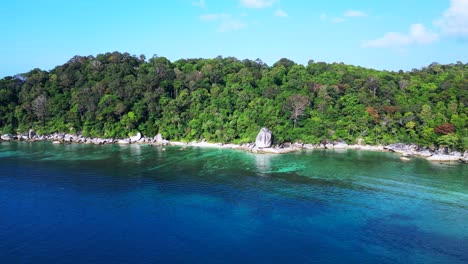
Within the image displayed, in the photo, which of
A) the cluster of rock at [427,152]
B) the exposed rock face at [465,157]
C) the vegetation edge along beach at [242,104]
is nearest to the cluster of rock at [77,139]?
the vegetation edge along beach at [242,104]

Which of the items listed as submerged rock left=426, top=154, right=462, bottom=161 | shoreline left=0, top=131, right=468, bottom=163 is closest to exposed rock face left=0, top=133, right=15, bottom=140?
shoreline left=0, top=131, right=468, bottom=163

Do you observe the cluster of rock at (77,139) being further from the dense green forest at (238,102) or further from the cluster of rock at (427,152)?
the cluster of rock at (427,152)

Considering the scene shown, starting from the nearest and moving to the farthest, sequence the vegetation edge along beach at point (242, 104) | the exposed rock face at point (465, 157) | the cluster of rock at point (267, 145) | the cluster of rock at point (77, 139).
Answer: the exposed rock face at point (465, 157) → the cluster of rock at point (267, 145) → the vegetation edge along beach at point (242, 104) → the cluster of rock at point (77, 139)

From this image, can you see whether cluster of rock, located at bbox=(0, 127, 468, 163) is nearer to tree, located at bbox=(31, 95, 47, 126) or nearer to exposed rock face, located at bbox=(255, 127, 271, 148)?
exposed rock face, located at bbox=(255, 127, 271, 148)

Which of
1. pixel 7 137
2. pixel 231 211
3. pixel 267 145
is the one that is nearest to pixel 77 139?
pixel 7 137

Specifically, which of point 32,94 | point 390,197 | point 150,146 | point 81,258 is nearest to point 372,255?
point 390,197

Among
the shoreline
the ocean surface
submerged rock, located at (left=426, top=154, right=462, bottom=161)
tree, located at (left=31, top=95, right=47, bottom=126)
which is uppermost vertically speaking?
tree, located at (left=31, top=95, right=47, bottom=126)
